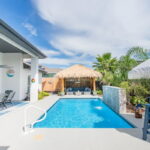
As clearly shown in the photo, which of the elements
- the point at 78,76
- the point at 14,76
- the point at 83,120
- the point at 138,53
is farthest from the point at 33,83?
the point at 138,53

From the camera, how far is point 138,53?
14.2 metres

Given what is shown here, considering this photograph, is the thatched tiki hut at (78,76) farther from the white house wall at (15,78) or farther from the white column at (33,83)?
the white house wall at (15,78)

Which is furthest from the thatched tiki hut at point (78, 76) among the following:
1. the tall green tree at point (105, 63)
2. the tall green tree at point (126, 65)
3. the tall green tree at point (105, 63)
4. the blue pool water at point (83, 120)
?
the blue pool water at point (83, 120)

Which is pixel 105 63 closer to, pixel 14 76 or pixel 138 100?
pixel 138 100

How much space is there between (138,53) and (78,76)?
9.06 meters

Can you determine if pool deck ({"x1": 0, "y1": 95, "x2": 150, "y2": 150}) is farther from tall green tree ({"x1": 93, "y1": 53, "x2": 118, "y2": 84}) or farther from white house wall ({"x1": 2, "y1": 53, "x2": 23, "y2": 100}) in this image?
tall green tree ({"x1": 93, "y1": 53, "x2": 118, "y2": 84})

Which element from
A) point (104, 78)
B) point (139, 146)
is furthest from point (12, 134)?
point (104, 78)

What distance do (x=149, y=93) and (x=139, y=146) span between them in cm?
604

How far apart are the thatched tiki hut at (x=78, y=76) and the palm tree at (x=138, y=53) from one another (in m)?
6.87

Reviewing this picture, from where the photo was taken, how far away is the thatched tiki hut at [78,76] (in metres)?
19.9

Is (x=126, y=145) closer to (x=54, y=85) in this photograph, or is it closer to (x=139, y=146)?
(x=139, y=146)

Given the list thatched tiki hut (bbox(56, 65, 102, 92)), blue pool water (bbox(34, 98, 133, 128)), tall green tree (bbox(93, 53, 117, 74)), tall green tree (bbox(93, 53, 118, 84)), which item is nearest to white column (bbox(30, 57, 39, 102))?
blue pool water (bbox(34, 98, 133, 128))

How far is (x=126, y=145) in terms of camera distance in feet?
13.9

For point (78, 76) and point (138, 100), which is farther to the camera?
point (78, 76)
